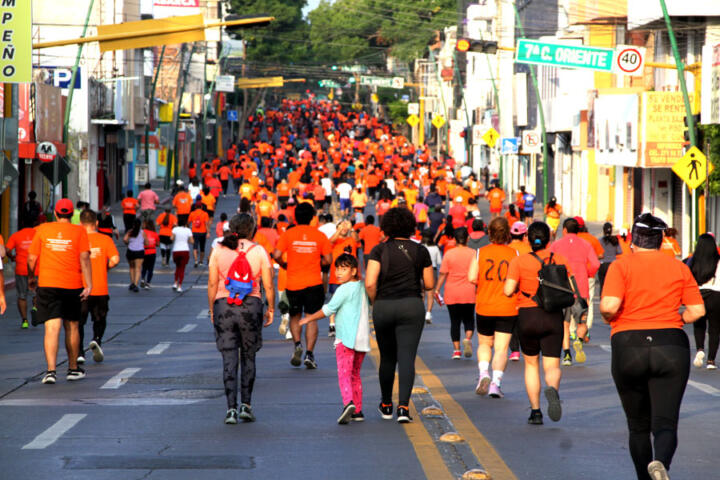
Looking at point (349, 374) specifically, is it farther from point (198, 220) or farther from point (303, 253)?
point (198, 220)

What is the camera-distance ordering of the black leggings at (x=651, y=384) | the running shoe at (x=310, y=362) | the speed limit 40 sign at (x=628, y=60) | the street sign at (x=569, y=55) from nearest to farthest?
the black leggings at (x=651, y=384)
the running shoe at (x=310, y=362)
the speed limit 40 sign at (x=628, y=60)
the street sign at (x=569, y=55)

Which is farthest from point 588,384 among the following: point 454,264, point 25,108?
point 25,108

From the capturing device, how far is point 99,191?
58.4 metres

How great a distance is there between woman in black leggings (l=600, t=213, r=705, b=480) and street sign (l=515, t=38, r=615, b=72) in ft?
80.8

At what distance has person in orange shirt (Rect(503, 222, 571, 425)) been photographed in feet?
35.1

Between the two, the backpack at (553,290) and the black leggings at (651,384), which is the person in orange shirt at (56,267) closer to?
the backpack at (553,290)

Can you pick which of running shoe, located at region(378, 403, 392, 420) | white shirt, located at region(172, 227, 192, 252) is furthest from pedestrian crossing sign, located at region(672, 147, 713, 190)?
running shoe, located at region(378, 403, 392, 420)

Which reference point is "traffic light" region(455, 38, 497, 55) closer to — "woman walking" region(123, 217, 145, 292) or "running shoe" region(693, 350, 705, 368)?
"woman walking" region(123, 217, 145, 292)

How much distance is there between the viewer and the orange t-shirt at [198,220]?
101 ft

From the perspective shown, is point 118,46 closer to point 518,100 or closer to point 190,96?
point 518,100

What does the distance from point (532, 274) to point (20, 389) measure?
5079 millimetres

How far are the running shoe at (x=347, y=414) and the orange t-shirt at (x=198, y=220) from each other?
67.9ft

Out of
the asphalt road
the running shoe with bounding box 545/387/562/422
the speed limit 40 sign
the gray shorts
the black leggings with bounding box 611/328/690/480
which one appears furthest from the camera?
the speed limit 40 sign

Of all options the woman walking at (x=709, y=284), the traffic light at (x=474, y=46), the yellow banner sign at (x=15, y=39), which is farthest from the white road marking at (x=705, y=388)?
the yellow banner sign at (x=15, y=39)
